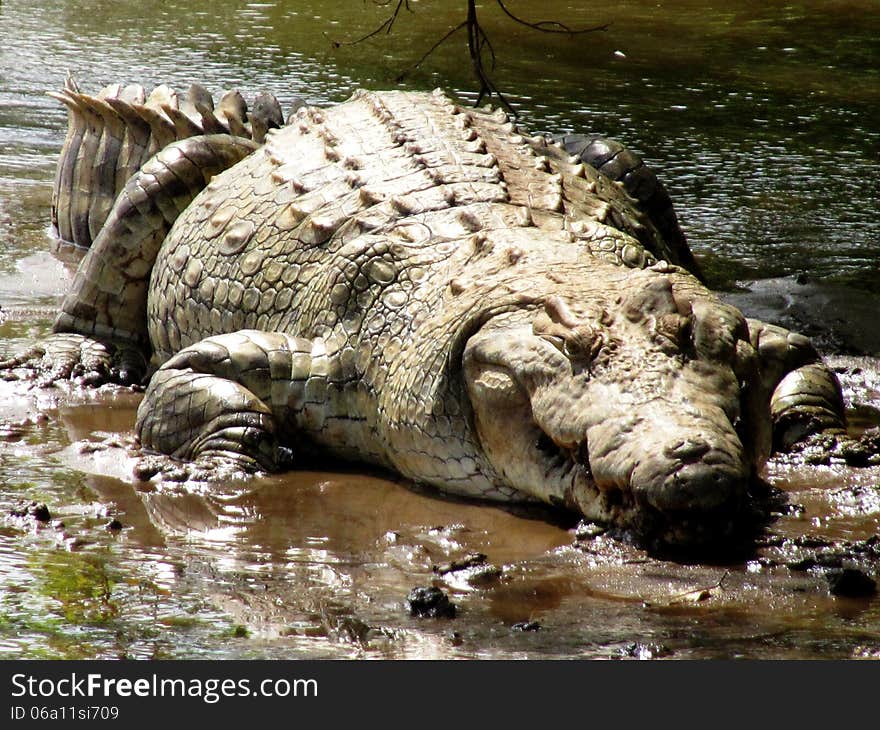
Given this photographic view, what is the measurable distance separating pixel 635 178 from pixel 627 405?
10.8ft

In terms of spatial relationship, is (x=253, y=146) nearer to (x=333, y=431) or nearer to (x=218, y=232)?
(x=218, y=232)

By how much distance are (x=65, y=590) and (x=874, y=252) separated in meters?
5.80

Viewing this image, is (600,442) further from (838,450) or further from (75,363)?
(75,363)

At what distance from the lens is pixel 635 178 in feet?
23.0

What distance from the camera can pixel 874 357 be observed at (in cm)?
639

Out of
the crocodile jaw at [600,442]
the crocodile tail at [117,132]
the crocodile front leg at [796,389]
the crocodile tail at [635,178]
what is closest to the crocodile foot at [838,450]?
the crocodile front leg at [796,389]

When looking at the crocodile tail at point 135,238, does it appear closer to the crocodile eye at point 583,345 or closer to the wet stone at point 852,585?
the crocodile eye at point 583,345

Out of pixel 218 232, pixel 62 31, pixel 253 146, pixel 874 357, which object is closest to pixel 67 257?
pixel 253 146

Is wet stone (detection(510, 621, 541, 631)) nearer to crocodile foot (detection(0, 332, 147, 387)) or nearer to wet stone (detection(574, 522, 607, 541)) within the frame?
wet stone (detection(574, 522, 607, 541))

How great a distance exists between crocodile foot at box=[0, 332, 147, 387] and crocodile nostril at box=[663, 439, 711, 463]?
3.20 meters

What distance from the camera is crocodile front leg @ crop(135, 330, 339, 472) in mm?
5004

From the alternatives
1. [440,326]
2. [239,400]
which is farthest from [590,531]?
[239,400]

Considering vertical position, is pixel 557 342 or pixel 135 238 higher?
pixel 557 342

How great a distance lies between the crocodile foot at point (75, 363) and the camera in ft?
19.8
